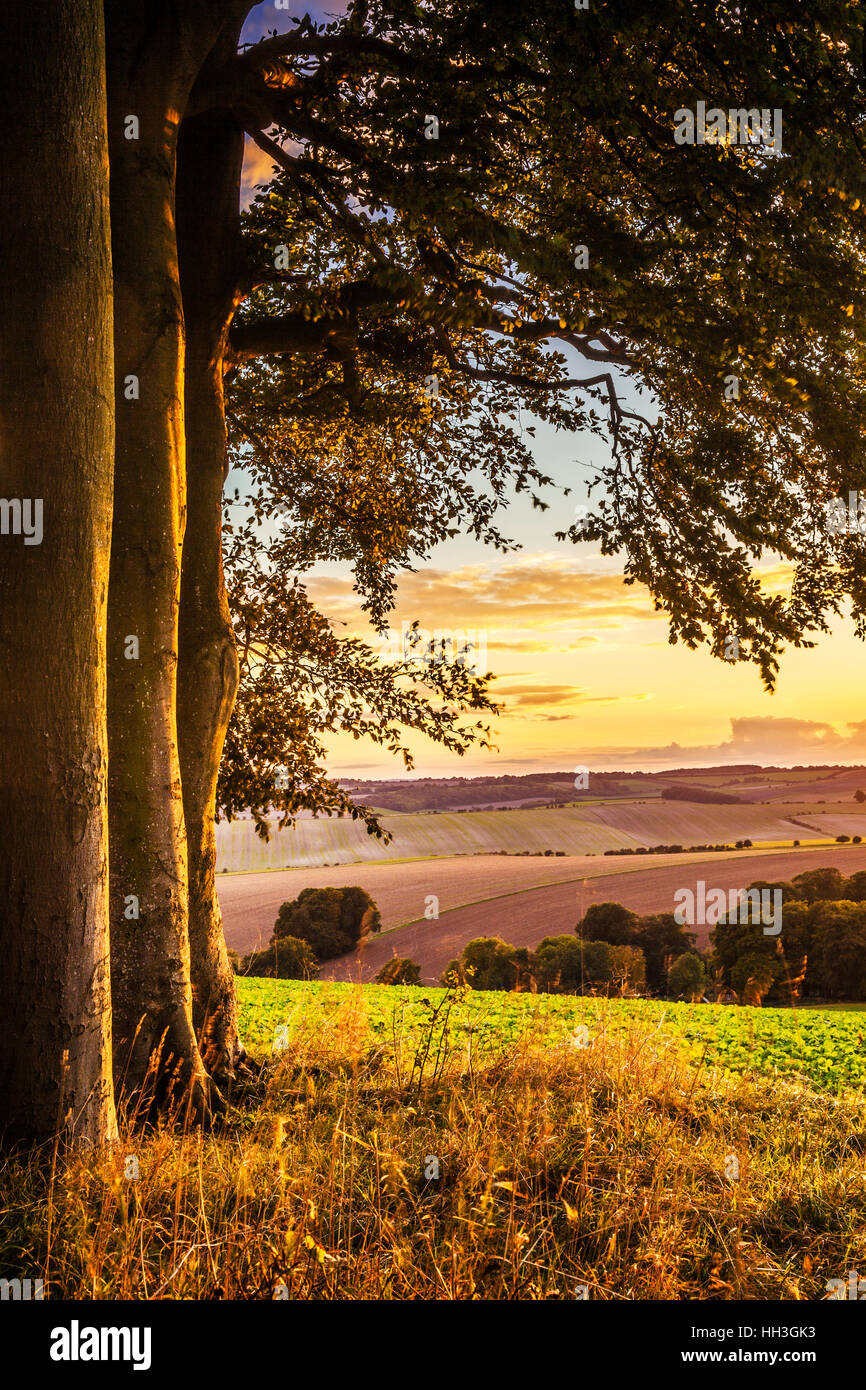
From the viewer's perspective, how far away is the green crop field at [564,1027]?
22.5 ft

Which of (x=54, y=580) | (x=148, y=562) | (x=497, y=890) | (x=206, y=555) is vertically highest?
(x=206, y=555)

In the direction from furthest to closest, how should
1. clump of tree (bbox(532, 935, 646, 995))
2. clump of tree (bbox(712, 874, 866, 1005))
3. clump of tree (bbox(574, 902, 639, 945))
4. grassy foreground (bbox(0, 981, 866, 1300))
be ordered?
clump of tree (bbox(574, 902, 639, 945)) < clump of tree (bbox(712, 874, 866, 1005)) < clump of tree (bbox(532, 935, 646, 995)) < grassy foreground (bbox(0, 981, 866, 1300))

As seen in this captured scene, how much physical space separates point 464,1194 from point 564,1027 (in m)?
5.85

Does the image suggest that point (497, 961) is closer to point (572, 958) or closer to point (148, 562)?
point (572, 958)

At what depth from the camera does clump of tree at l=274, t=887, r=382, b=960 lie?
81.5ft

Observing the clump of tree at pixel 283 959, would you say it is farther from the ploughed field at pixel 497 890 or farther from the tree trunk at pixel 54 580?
the tree trunk at pixel 54 580

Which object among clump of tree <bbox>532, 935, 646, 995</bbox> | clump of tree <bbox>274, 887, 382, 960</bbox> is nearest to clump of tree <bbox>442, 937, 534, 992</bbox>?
clump of tree <bbox>532, 935, 646, 995</bbox>

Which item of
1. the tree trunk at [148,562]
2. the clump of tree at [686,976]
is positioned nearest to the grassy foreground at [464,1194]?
the tree trunk at [148,562]

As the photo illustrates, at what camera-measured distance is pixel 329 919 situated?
25.3 m


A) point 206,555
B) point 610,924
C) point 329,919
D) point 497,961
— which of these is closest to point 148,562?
point 206,555

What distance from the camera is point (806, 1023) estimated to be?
13.7 meters

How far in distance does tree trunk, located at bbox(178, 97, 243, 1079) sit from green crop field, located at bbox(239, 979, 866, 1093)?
75 cm

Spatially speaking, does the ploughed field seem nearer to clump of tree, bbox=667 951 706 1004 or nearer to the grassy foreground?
clump of tree, bbox=667 951 706 1004
